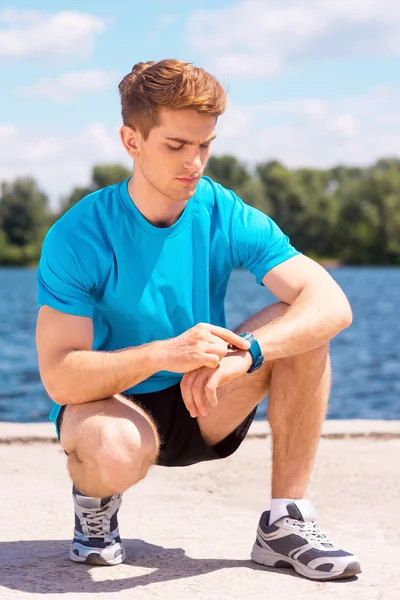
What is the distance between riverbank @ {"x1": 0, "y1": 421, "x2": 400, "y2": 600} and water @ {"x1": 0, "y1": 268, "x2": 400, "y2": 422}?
5734 millimetres

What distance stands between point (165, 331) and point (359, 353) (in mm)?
20651

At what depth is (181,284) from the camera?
3270 millimetres

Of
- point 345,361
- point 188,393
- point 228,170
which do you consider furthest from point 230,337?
point 228,170

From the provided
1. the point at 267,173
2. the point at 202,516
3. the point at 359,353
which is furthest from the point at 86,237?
the point at 267,173

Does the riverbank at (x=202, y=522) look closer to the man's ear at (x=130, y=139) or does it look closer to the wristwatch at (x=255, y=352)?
the wristwatch at (x=255, y=352)

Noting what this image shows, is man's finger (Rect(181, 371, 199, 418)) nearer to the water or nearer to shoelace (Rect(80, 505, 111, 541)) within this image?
A: shoelace (Rect(80, 505, 111, 541))

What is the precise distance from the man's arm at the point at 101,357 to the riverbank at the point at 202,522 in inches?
22.7

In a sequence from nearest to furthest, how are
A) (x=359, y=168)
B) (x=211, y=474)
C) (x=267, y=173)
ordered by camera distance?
1. (x=211, y=474)
2. (x=267, y=173)
3. (x=359, y=168)

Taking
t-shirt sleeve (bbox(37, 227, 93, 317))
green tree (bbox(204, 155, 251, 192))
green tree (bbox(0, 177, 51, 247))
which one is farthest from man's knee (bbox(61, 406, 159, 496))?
green tree (bbox(204, 155, 251, 192))

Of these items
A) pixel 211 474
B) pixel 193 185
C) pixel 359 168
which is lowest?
pixel 359 168

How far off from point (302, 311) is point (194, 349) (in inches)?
16.7

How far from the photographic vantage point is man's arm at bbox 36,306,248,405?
2.99 metres

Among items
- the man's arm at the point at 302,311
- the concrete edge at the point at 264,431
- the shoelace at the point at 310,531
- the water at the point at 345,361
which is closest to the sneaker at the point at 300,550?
the shoelace at the point at 310,531

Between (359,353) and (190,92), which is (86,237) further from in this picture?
(359,353)
